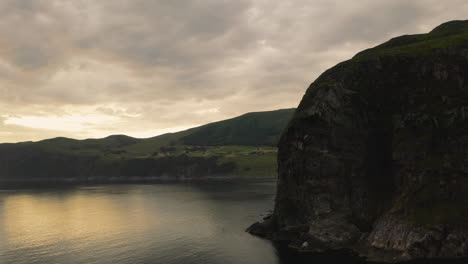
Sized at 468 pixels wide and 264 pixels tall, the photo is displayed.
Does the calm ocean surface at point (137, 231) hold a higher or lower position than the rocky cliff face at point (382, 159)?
lower

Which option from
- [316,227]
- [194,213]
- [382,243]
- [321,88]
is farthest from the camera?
[194,213]

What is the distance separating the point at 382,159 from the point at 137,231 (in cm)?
7487

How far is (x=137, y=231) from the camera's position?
351 feet

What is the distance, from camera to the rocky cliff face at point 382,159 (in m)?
65.6

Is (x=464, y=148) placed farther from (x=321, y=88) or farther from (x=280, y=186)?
(x=280, y=186)

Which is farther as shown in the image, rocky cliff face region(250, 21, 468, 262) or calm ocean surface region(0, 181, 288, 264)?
calm ocean surface region(0, 181, 288, 264)

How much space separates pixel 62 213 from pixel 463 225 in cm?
14585

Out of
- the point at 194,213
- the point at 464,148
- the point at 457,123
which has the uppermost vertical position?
the point at 457,123

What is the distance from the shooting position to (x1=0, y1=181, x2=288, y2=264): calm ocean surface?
78.2 metres

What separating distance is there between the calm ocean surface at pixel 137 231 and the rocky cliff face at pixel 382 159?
47.0ft

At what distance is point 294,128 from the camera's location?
8944 centimetres

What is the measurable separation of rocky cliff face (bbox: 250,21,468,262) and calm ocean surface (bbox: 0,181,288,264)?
564 inches

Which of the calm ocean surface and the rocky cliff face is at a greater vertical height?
the rocky cliff face

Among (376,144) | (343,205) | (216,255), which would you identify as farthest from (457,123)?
(216,255)
